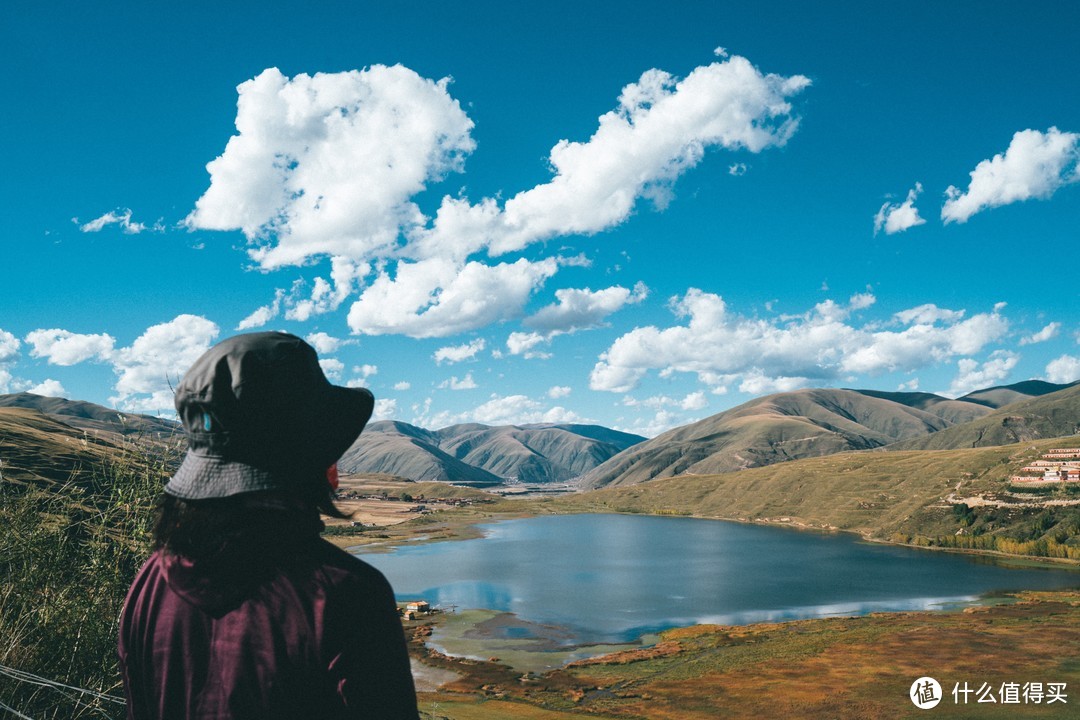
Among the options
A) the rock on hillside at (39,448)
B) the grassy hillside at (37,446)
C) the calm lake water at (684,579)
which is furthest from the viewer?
the calm lake water at (684,579)

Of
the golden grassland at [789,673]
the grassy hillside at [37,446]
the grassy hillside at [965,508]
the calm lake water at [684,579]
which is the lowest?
the calm lake water at [684,579]

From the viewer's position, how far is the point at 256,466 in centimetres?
268

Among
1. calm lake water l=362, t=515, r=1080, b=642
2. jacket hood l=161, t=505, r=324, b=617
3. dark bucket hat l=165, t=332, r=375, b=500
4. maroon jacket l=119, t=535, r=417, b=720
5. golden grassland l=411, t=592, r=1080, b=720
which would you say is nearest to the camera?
maroon jacket l=119, t=535, r=417, b=720

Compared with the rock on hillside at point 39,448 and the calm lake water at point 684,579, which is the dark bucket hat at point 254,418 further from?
the calm lake water at point 684,579

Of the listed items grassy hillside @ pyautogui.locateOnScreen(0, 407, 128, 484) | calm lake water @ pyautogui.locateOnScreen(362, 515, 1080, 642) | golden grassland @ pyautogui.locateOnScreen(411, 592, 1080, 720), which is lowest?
calm lake water @ pyautogui.locateOnScreen(362, 515, 1080, 642)

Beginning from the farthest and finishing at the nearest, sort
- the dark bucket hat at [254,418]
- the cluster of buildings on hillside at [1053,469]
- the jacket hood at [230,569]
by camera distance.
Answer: the cluster of buildings on hillside at [1053,469] < the dark bucket hat at [254,418] < the jacket hood at [230,569]

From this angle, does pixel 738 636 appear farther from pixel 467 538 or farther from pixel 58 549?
pixel 467 538

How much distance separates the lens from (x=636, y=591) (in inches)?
3979

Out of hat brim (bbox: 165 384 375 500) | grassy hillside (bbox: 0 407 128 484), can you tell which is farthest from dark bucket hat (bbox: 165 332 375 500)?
grassy hillside (bbox: 0 407 128 484)

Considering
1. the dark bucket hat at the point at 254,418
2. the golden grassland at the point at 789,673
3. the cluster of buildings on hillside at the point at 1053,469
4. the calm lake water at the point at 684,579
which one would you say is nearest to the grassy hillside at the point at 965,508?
the cluster of buildings on hillside at the point at 1053,469

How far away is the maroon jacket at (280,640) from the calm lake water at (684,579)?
74381mm

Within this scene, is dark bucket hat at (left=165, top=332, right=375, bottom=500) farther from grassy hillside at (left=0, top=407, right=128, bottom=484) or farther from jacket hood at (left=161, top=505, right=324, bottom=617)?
grassy hillside at (left=0, top=407, right=128, bottom=484)

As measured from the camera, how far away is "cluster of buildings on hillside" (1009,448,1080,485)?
157 meters

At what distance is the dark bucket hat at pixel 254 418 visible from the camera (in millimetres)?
2625
